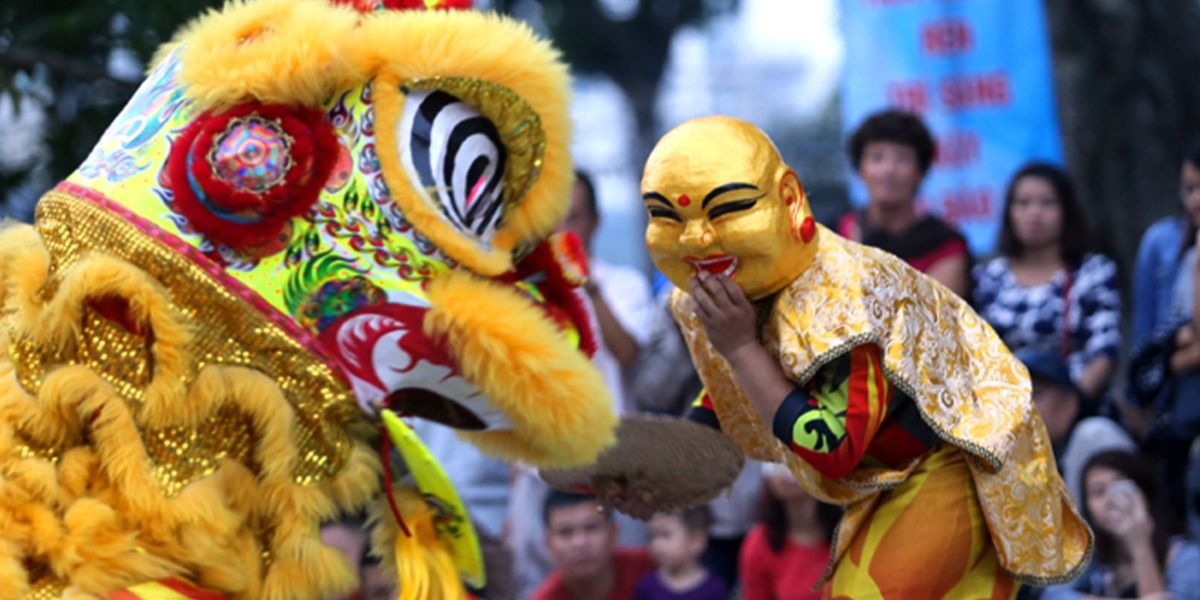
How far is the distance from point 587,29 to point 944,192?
12717mm

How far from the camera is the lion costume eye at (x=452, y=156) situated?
2.75m

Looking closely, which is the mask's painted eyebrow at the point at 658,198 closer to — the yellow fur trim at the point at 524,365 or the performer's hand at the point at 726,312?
the performer's hand at the point at 726,312

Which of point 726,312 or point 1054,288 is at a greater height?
point 726,312

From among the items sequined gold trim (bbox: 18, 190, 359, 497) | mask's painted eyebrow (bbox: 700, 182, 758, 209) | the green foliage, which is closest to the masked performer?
mask's painted eyebrow (bbox: 700, 182, 758, 209)

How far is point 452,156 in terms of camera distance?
9.09ft

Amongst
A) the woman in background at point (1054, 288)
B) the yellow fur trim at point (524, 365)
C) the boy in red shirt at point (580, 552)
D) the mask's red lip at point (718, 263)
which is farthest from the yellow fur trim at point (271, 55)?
the woman in background at point (1054, 288)

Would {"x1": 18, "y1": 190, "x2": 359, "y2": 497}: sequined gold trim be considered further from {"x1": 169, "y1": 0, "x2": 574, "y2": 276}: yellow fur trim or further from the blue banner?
the blue banner

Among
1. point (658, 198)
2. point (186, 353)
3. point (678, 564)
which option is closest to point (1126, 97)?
point (678, 564)

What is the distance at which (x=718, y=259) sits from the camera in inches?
112

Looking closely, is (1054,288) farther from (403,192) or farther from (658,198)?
(403,192)

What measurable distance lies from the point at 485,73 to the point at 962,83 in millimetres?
4526

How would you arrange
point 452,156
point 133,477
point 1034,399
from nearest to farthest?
point 133,477
point 452,156
point 1034,399

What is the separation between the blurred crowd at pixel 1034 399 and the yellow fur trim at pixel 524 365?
1861mm

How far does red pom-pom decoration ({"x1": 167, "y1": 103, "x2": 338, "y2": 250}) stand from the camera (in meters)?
2.64
